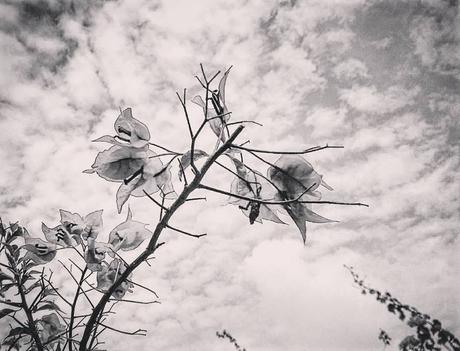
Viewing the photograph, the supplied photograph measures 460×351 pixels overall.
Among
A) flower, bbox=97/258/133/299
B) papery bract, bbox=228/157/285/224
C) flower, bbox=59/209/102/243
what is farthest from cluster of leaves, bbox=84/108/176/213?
flower, bbox=59/209/102/243

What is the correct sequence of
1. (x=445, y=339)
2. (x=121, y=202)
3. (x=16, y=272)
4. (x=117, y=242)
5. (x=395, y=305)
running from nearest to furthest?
1. (x=121, y=202)
2. (x=117, y=242)
3. (x=16, y=272)
4. (x=445, y=339)
5. (x=395, y=305)

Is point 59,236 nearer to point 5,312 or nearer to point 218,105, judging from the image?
point 5,312

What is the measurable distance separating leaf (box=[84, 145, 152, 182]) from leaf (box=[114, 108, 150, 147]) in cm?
3

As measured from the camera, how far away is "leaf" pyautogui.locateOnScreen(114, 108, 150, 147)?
3.15 feet

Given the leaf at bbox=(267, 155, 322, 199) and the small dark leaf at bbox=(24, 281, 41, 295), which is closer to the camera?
the leaf at bbox=(267, 155, 322, 199)

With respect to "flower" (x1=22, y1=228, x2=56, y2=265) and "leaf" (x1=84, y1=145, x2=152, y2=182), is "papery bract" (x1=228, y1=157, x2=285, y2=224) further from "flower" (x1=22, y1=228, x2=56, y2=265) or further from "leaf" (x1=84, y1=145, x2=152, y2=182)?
"flower" (x1=22, y1=228, x2=56, y2=265)

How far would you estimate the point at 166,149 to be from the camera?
99 cm

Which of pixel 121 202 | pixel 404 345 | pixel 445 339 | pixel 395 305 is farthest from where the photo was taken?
pixel 395 305

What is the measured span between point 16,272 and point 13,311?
0.61 feet

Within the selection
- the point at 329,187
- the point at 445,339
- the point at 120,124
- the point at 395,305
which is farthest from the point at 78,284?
the point at 395,305

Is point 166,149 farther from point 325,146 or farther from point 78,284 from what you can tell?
point 78,284

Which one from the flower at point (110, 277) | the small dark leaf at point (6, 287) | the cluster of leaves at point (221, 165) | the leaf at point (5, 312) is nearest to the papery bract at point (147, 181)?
the cluster of leaves at point (221, 165)

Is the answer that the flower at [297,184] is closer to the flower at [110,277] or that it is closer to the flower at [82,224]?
the flower at [110,277]

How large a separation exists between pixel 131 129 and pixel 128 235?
441mm
